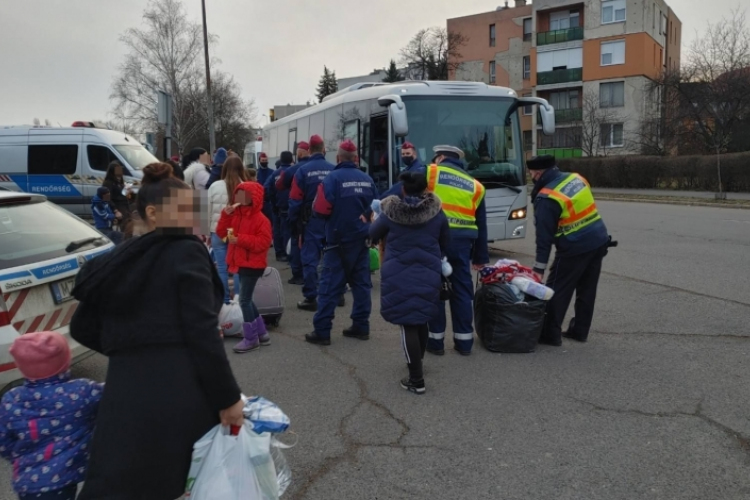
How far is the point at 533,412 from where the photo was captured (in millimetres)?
4523

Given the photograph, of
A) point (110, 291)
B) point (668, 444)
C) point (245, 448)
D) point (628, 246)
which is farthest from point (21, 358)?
point (628, 246)

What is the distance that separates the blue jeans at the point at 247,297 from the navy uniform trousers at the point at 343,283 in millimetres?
619

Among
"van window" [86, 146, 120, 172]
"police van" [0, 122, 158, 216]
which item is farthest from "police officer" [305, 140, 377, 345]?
"van window" [86, 146, 120, 172]

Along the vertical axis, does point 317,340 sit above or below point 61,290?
below

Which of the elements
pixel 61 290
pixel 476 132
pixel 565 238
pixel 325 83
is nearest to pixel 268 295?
pixel 61 290

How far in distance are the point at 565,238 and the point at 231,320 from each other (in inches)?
132

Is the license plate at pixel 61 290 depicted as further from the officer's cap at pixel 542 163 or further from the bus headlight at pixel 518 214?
the bus headlight at pixel 518 214

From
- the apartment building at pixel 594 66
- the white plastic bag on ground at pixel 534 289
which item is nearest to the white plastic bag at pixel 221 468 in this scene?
the white plastic bag on ground at pixel 534 289

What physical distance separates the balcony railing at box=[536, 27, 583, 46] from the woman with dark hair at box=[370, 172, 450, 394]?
5027cm

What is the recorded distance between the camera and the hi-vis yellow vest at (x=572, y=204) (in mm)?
5855

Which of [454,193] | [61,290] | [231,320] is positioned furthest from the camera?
[231,320]

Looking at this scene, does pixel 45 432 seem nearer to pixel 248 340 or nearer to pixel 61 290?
pixel 61 290

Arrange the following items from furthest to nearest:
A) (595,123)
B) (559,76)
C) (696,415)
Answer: (559,76)
(595,123)
(696,415)

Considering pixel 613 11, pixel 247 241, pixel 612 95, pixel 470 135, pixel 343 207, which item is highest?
pixel 613 11
